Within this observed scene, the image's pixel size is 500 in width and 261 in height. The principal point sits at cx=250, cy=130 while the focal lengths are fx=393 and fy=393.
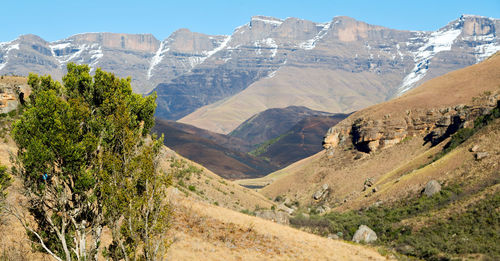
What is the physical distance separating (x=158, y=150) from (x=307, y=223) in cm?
3698

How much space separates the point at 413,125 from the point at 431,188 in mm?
38567

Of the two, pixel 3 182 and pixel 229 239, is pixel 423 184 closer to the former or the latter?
pixel 229 239

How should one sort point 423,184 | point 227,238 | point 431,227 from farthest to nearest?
1. point 423,184
2. point 431,227
3. point 227,238

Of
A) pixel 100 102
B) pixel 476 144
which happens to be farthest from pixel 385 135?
pixel 100 102

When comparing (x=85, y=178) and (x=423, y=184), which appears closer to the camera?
(x=85, y=178)

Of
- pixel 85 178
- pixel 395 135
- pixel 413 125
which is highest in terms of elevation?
pixel 85 178

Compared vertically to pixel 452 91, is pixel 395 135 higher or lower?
lower

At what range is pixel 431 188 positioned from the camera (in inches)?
2096

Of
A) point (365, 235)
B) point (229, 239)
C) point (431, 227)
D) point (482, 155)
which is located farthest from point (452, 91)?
point (229, 239)

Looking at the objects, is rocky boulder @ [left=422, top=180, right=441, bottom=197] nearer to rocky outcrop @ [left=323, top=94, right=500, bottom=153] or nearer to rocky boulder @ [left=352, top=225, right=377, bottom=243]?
rocky boulder @ [left=352, top=225, right=377, bottom=243]

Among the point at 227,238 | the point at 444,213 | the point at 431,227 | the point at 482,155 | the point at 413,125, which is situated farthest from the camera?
the point at 413,125

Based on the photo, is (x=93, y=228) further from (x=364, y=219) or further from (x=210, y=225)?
(x=364, y=219)

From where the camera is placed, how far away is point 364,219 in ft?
172

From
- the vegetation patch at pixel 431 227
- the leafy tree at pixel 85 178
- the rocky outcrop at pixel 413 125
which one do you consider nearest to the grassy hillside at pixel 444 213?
the vegetation patch at pixel 431 227
